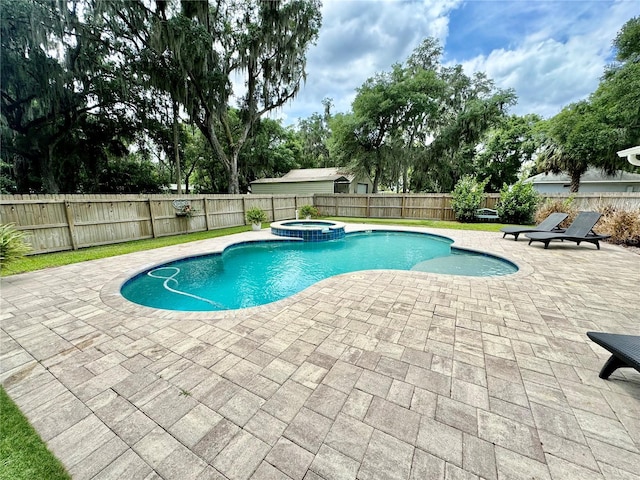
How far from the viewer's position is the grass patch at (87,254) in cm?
529

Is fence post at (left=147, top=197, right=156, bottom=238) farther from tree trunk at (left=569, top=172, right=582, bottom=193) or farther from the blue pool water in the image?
tree trunk at (left=569, top=172, right=582, bottom=193)

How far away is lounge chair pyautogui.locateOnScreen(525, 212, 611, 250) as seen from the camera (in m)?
6.58

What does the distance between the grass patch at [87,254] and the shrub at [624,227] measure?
12.7 meters

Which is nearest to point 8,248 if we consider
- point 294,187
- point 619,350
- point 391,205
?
point 619,350

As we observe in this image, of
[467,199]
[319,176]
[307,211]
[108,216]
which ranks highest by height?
[319,176]

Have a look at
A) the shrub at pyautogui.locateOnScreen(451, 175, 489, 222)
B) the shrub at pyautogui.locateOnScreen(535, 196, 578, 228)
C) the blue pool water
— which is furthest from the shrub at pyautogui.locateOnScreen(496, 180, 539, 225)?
the blue pool water

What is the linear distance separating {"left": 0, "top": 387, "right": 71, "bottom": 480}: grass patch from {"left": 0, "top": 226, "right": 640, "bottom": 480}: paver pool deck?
0.05 m

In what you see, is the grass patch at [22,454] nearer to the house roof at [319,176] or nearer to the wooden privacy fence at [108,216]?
the wooden privacy fence at [108,216]

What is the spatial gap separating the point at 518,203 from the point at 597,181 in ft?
41.4

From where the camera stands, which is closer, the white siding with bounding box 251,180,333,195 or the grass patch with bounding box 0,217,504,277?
the grass patch with bounding box 0,217,504,277

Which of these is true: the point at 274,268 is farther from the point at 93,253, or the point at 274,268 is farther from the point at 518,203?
the point at 518,203

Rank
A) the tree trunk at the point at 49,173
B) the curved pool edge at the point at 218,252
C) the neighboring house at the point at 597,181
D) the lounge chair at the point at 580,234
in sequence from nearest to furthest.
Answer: the curved pool edge at the point at 218,252, the lounge chair at the point at 580,234, the tree trunk at the point at 49,173, the neighboring house at the point at 597,181

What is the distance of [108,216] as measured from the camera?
7730mm

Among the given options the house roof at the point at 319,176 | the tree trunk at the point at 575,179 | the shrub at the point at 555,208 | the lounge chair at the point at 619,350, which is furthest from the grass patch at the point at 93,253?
the house roof at the point at 319,176
